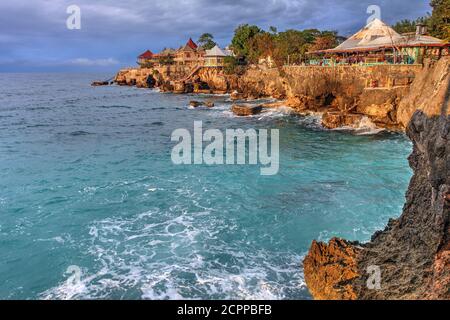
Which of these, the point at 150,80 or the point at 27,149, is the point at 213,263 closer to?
the point at 27,149

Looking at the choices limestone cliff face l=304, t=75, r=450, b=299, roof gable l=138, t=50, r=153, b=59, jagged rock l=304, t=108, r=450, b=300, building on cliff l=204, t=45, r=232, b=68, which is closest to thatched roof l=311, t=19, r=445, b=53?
limestone cliff face l=304, t=75, r=450, b=299

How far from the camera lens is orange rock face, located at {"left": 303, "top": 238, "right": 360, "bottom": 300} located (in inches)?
371

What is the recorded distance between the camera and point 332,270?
9984mm

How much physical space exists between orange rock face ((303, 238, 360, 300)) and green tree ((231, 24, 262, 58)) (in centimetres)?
6933

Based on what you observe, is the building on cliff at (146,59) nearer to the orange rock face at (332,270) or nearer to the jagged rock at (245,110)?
the jagged rock at (245,110)

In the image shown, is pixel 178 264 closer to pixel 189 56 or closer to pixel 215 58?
pixel 215 58

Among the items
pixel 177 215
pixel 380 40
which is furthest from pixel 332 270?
pixel 380 40

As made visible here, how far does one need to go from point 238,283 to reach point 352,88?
31537mm

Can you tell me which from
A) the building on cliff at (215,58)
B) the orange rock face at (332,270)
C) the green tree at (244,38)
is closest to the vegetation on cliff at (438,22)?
the orange rock face at (332,270)

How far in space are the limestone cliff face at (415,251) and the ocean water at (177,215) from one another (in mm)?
1362

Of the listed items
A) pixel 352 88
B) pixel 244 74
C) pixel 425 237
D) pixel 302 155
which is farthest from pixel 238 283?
pixel 244 74

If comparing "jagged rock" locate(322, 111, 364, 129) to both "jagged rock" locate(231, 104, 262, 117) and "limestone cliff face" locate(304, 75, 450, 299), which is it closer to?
"jagged rock" locate(231, 104, 262, 117)

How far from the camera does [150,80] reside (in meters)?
97.9

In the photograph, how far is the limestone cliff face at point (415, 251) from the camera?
8258 millimetres
